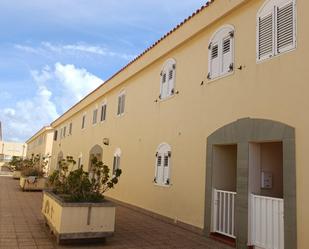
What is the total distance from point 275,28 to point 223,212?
14.5 feet

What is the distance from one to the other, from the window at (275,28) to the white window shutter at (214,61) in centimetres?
154

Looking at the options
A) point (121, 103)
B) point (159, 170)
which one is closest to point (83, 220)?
point (159, 170)

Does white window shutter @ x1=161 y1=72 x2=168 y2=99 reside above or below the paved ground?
above

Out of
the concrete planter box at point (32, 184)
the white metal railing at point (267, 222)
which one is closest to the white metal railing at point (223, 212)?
the white metal railing at point (267, 222)

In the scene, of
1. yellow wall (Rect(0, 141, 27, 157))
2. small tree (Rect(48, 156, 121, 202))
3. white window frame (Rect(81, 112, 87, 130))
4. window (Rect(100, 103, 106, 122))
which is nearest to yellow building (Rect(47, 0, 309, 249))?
small tree (Rect(48, 156, 121, 202))

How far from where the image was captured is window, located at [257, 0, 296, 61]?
6.76 metres

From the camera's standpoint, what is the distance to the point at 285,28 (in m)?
6.89

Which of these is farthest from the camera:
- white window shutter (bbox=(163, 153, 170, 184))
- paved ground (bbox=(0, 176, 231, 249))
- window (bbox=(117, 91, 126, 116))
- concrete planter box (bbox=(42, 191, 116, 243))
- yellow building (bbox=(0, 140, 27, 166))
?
yellow building (bbox=(0, 140, 27, 166))

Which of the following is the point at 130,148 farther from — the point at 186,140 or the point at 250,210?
the point at 250,210

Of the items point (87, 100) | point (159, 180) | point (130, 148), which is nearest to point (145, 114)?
point (130, 148)

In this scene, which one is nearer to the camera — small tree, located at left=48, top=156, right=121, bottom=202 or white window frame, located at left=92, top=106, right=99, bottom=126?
small tree, located at left=48, top=156, right=121, bottom=202

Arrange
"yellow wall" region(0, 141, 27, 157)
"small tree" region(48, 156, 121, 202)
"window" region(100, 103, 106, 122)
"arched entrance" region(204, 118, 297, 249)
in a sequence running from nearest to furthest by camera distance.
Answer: "arched entrance" region(204, 118, 297, 249)
"small tree" region(48, 156, 121, 202)
"window" region(100, 103, 106, 122)
"yellow wall" region(0, 141, 27, 157)

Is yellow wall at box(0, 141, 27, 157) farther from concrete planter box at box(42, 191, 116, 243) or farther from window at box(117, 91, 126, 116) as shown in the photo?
concrete planter box at box(42, 191, 116, 243)

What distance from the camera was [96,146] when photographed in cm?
1897
